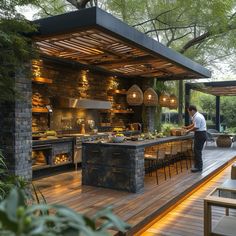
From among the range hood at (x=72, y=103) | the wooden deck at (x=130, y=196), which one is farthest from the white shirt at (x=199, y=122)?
the range hood at (x=72, y=103)

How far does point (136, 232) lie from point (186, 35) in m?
12.2

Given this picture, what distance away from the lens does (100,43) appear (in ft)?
20.9

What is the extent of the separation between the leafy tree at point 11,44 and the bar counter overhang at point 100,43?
0.51m

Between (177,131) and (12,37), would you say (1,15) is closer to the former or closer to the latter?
(12,37)

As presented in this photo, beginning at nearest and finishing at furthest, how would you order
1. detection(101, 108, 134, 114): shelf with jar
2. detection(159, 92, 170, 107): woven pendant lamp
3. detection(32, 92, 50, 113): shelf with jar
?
1. detection(32, 92, 50, 113): shelf with jar
2. detection(159, 92, 170, 107): woven pendant lamp
3. detection(101, 108, 134, 114): shelf with jar

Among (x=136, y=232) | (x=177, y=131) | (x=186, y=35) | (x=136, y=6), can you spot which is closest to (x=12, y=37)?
(x=136, y=232)

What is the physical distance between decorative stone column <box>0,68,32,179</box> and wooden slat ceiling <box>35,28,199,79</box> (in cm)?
101

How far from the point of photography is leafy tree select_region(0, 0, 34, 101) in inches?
189

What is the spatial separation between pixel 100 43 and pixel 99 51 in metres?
0.82

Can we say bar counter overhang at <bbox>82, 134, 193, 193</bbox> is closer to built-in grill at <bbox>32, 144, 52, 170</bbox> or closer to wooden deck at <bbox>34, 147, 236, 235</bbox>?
wooden deck at <bbox>34, 147, 236, 235</bbox>

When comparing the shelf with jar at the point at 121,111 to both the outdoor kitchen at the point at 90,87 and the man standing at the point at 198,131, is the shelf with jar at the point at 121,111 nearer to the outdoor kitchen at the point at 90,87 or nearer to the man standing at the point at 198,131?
the outdoor kitchen at the point at 90,87

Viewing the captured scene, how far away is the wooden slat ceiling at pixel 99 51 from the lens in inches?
228

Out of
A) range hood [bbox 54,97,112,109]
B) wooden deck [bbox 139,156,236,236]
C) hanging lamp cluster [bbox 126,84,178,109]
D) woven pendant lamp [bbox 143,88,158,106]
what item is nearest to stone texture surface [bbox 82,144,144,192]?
wooden deck [bbox 139,156,236,236]

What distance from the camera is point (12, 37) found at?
468 centimetres
